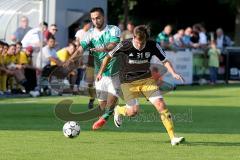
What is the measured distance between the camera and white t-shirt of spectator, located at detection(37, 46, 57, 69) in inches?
1091

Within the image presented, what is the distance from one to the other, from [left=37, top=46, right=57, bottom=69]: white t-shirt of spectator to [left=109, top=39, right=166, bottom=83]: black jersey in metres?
12.3

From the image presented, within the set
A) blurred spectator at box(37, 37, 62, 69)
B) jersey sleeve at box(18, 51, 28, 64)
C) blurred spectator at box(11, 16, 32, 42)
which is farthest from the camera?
blurred spectator at box(11, 16, 32, 42)

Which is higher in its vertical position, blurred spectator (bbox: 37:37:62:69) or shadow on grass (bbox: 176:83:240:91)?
blurred spectator (bbox: 37:37:62:69)

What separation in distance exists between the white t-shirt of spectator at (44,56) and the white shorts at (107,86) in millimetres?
10337

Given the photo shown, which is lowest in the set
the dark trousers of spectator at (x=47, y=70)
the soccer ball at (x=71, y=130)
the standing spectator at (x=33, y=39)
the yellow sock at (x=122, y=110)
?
the soccer ball at (x=71, y=130)

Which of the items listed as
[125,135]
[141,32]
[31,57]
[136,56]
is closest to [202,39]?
[31,57]

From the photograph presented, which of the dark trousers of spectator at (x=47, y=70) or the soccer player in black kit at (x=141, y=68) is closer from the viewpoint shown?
the soccer player in black kit at (x=141, y=68)

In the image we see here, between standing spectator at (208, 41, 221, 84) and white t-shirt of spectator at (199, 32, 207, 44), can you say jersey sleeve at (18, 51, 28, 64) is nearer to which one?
standing spectator at (208, 41, 221, 84)

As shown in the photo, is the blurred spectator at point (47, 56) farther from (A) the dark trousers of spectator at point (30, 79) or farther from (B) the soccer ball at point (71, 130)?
(B) the soccer ball at point (71, 130)

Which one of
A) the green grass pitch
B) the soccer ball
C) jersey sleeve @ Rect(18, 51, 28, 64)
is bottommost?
the green grass pitch

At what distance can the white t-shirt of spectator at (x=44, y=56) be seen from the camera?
2770 centimetres

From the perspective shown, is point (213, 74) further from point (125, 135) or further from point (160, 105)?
point (160, 105)

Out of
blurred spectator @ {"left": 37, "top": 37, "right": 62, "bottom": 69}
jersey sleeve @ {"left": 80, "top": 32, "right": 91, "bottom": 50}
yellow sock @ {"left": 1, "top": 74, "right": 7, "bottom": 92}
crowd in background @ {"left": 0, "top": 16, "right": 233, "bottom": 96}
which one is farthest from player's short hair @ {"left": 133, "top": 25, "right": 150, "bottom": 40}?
blurred spectator @ {"left": 37, "top": 37, "right": 62, "bottom": 69}

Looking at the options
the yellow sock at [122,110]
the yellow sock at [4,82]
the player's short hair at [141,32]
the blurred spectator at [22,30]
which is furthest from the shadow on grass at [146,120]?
the blurred spectator at [22,30]
